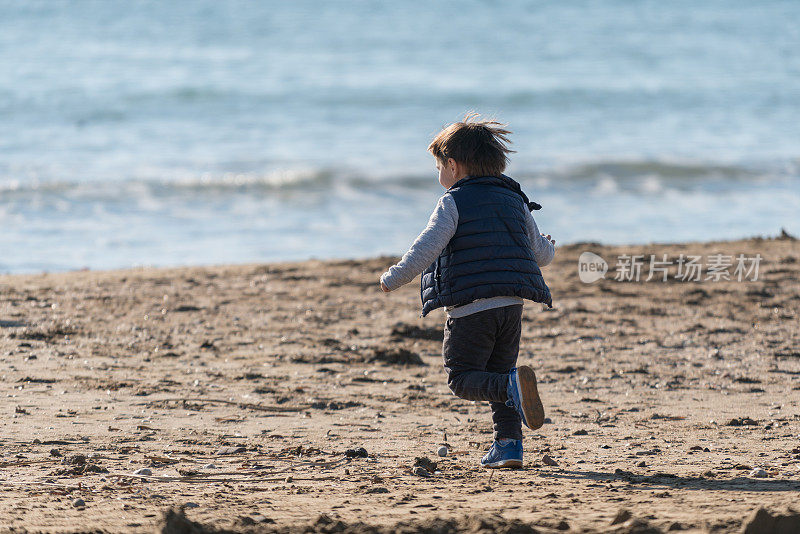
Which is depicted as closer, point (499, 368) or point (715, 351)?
point (499, 368)

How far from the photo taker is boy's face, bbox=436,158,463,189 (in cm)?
386

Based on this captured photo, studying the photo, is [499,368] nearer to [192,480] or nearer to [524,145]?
[192,480]

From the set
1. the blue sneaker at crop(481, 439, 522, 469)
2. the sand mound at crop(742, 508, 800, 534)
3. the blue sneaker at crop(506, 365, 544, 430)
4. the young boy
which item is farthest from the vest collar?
the sand mound at crop(742, 508, 800, 534)

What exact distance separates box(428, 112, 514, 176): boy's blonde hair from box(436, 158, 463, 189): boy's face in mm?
26

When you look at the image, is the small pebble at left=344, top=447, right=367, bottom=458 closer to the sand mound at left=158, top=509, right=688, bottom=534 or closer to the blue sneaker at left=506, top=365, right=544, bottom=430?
the blue sneaker at left=506, top=365, right=544, bottom=430

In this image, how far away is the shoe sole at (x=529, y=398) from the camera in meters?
3.50

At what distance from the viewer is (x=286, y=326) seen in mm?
6887

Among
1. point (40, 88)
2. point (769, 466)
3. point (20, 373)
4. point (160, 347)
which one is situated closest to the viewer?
point (769, 466)

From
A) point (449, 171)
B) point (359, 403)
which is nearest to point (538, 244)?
point (449, 171)

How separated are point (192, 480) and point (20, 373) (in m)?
2.23

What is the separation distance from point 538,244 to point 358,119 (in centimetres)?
1819

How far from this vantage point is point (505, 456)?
3822 mm

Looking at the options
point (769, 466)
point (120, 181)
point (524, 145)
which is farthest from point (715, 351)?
point (524, 145)

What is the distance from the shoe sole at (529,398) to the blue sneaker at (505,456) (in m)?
0.35
